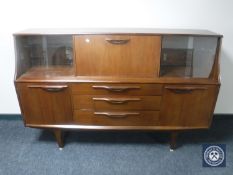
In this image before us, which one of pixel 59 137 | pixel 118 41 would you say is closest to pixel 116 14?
pixel 118 41

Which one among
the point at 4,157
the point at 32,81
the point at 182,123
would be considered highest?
the point at 32,81

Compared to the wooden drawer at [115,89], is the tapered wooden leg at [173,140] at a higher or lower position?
lower

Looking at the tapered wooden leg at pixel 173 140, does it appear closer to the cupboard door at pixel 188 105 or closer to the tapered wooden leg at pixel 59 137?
the cupboard door at pixel 188 105

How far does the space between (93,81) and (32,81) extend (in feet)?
1.41

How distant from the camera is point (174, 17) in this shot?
6.34 feet

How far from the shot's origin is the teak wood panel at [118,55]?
154 centimetres

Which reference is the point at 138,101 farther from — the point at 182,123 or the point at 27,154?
the point at 27,154

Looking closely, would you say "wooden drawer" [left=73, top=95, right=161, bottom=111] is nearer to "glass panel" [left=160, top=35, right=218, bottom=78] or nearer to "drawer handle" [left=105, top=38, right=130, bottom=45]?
"glass panel" [left=160, top=35, right=218, bottom=78]

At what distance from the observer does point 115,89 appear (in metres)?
1.61

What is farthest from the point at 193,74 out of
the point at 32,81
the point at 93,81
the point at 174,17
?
the point at 32,81

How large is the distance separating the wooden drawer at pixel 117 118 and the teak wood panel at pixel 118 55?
30 centimetres

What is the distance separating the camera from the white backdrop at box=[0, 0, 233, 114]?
6.20ft

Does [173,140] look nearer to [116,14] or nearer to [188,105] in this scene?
[188,105]

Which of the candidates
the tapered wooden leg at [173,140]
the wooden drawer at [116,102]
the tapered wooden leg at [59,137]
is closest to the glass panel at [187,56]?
the wooden drawer at [116,102]
